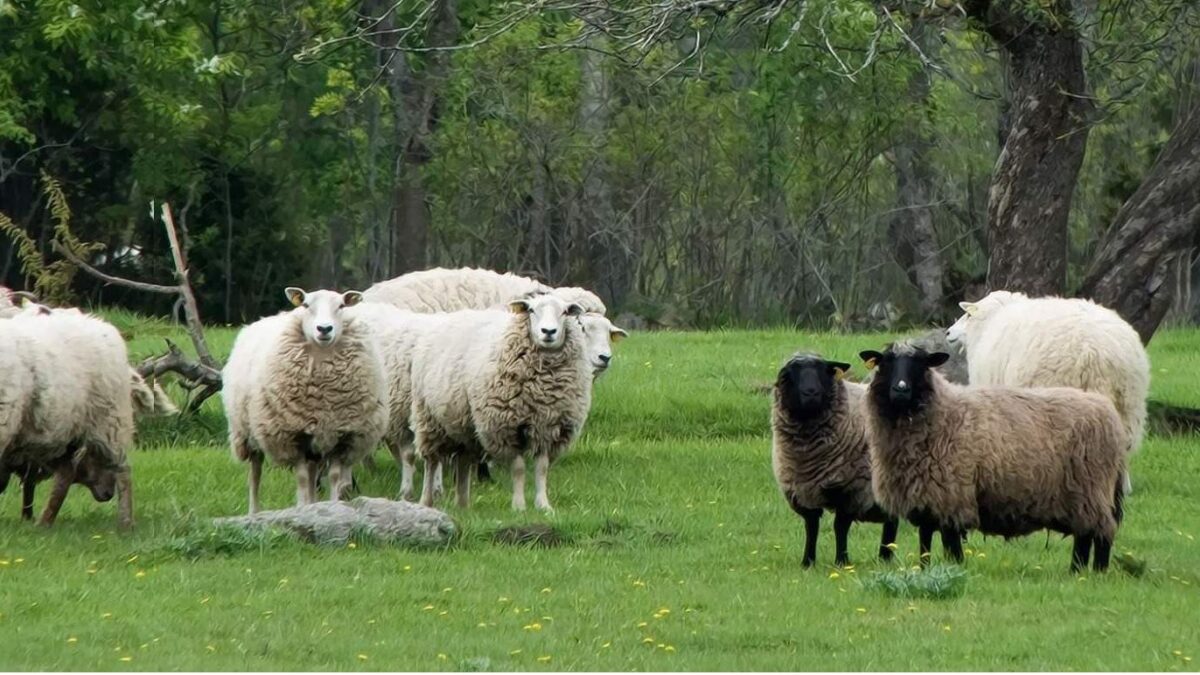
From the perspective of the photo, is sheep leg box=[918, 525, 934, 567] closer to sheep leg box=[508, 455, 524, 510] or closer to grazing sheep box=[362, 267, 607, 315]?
sheep leg box=[508, 455, 524, 510]

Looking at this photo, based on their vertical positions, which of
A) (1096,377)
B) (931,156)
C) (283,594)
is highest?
(931,156)

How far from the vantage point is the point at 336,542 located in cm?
1181

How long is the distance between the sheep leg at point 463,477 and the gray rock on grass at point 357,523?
2454 millimetres

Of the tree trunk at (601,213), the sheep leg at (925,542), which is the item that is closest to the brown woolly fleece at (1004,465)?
the sheep leg at (925,542)

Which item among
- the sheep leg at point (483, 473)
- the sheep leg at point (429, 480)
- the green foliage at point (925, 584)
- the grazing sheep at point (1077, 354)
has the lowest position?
the sheep leg at point (483, 473)

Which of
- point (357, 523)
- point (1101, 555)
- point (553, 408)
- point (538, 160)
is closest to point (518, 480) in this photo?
point (553, 408)

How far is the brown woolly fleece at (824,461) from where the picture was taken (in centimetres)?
1144

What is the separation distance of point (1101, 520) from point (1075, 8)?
7114mm

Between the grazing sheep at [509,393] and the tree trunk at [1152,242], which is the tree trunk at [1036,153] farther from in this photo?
the grazing sheep at [509,393]

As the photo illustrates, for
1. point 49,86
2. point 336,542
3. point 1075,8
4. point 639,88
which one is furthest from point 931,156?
point 336,542

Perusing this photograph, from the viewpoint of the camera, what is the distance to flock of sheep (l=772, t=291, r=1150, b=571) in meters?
10.7

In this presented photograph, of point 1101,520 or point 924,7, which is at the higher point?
point 924,7

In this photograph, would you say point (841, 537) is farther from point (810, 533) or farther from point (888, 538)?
point (888, 538)

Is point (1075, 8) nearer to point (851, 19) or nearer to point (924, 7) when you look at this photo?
point (924, 7)
